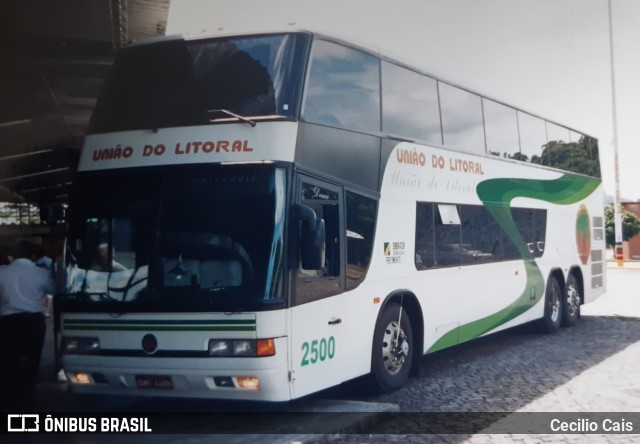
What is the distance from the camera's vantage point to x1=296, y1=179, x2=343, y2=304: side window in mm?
7238

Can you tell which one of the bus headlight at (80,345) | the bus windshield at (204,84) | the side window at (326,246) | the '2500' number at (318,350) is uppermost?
the bus windshield at (204,84)

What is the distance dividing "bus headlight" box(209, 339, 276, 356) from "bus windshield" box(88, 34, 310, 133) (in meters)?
2.12

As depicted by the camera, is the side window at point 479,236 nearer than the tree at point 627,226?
Yes

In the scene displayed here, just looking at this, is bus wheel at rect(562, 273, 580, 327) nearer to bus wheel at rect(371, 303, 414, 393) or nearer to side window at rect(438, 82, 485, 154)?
side window at rect(438, 82, 485, 154)

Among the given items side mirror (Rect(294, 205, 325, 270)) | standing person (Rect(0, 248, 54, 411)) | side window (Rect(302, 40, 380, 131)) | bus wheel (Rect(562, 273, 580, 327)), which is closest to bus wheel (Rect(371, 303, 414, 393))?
side mirror (Rect(294, 205, 325, 270))

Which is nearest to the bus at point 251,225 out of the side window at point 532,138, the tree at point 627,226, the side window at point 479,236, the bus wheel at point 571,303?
the side window at point 479,236

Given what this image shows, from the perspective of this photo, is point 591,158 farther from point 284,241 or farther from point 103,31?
point 284,241

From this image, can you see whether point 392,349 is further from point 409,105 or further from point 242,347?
point 409,105

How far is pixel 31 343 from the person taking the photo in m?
8.55

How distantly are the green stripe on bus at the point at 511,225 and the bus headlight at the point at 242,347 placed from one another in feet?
12.3

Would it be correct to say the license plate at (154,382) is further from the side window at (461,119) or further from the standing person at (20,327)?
the side window at (461,119)

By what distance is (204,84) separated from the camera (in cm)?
→ 770

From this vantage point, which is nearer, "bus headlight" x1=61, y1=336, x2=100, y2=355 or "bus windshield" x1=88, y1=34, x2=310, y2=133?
"bus headlight" x1=61, y1=336, x2=100, y2=355

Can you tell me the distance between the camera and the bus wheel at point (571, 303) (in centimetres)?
1505
